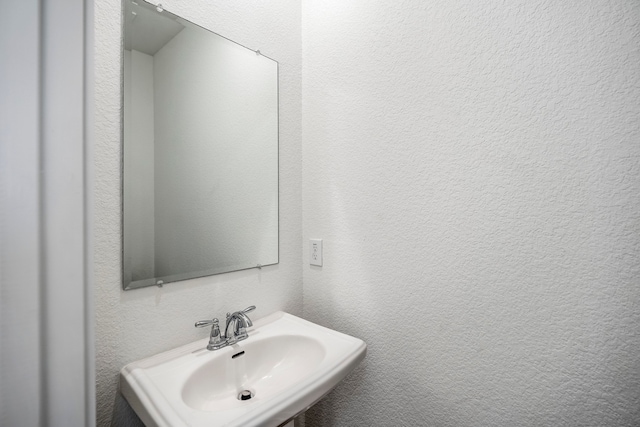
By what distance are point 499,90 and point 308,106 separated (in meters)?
0.72

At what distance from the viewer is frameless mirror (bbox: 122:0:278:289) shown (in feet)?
2.53

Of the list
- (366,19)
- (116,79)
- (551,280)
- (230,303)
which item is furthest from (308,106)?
(551,280)

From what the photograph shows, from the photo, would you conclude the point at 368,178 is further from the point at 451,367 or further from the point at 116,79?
the point at 116,79

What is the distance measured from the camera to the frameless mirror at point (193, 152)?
2.53 ft

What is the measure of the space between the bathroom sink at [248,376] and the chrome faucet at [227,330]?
21mm

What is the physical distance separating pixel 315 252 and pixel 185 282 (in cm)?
51

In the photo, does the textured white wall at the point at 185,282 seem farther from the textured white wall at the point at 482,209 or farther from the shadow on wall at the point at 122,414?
the textured white wall at the point at 482,209

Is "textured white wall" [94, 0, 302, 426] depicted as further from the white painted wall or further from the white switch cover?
the white painted wall

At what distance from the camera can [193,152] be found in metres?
0.90

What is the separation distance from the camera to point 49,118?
0.34m

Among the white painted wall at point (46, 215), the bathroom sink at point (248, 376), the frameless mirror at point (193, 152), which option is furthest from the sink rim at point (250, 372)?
the white painted wall at point (46, 215)

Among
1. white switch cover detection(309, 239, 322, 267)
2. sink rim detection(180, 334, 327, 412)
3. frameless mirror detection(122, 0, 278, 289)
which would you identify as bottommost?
sink rim detection(180, 334, 327, 412)

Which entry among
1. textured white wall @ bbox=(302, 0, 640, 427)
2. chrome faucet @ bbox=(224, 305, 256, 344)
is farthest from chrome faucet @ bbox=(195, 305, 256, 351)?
textured white wall @ bbox=(302, 0, 640, 427)

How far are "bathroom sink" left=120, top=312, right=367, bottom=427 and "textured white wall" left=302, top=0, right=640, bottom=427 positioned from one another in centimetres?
20
